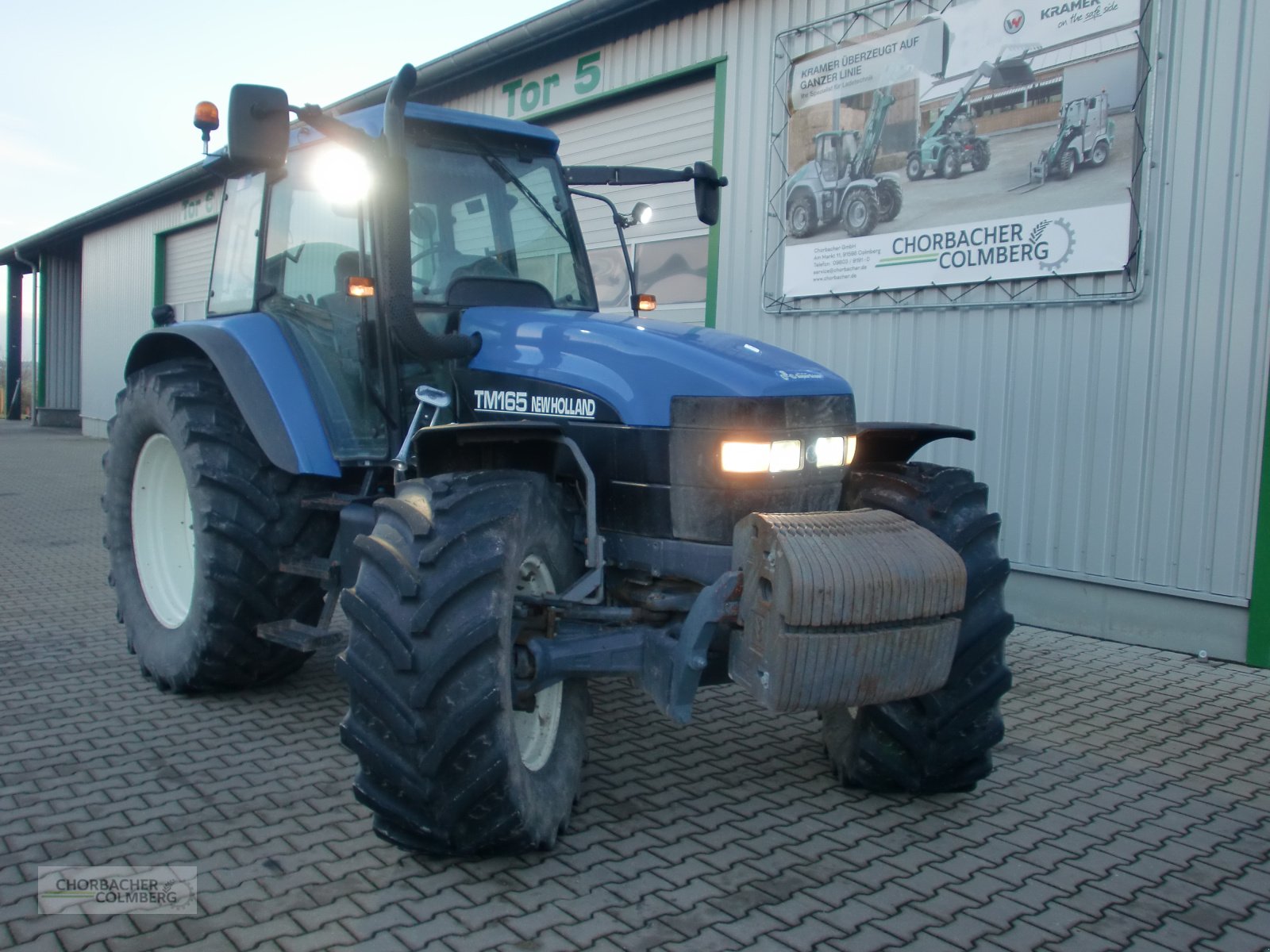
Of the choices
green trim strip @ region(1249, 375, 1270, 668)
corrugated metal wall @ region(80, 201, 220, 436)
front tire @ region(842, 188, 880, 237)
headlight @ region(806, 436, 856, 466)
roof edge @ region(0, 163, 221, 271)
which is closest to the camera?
headlight @ region(806, 436, 856, 466)

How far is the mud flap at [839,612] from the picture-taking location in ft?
9.12

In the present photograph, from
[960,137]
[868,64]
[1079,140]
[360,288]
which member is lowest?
[360,288]

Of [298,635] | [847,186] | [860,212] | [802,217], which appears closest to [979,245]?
[860,212]

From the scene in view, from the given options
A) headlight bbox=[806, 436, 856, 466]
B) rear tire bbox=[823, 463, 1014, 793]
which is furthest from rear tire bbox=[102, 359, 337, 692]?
rear tire bbox=[823, 463, 1014, 793]

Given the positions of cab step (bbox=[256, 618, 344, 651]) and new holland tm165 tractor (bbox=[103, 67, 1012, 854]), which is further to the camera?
cab step (bbox=[256, 618, 344, 651])

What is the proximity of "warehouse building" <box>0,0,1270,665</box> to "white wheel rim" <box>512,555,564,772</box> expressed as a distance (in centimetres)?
383

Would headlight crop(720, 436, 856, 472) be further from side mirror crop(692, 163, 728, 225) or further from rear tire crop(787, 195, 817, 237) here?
rear tire crop(787, 195, 817, 237)

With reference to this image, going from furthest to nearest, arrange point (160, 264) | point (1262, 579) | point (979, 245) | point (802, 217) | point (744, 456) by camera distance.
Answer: point (160, 264), point (802, 217), point (979, 245), point (1262, 579), point (744, 456)

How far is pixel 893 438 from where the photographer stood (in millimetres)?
4012

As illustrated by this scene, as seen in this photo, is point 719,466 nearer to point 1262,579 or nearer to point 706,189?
point 706,189

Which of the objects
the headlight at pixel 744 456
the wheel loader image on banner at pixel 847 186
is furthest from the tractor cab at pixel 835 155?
the headlight at pixel 744 456

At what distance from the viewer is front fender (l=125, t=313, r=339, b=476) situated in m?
4.05

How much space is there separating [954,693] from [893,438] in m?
1.00

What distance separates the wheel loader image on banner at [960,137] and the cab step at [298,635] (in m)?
4.70
